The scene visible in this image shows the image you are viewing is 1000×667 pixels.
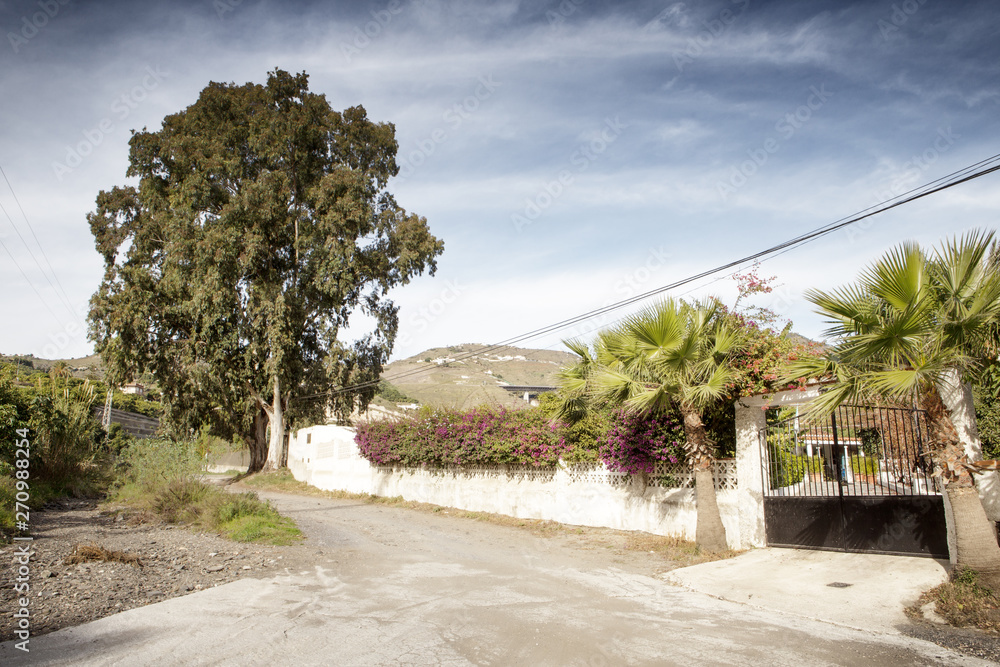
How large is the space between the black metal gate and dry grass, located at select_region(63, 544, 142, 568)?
9.14m

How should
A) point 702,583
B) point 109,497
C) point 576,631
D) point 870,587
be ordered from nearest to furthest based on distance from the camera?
point 576,631 → point 870,587 → point 702,583 → point 109,497

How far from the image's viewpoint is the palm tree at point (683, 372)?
9.15m

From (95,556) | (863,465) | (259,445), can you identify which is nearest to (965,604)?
(863,465)

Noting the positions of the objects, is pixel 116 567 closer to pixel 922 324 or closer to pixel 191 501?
pixel 191 501

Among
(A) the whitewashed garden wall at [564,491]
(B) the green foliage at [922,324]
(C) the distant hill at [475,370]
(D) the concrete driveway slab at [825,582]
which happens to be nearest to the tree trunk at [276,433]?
(A) the whitewashed garden wall at [564,491]

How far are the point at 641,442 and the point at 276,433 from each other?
2175 centimetres

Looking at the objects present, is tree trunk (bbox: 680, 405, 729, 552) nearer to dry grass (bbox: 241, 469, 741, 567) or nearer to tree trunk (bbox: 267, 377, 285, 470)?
dry grass (bbox: 241, 469, 741, 567)

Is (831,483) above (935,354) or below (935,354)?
below

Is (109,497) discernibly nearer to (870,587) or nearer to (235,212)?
(235,212)

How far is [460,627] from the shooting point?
225 inches

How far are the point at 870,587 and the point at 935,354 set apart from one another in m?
2.90

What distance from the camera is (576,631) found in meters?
5.66

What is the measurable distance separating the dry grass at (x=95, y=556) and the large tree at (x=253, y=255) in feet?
58.1

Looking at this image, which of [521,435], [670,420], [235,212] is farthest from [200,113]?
[670,420]
